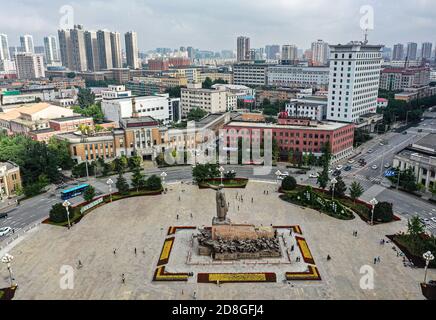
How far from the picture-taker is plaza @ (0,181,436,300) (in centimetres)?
3353

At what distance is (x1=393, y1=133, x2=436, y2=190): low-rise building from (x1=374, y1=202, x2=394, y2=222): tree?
1303cm

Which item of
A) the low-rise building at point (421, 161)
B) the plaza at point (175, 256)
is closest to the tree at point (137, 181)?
the plaza at point (175, 256)

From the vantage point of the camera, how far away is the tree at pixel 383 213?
4809 cm

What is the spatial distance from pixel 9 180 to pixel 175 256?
119 feet

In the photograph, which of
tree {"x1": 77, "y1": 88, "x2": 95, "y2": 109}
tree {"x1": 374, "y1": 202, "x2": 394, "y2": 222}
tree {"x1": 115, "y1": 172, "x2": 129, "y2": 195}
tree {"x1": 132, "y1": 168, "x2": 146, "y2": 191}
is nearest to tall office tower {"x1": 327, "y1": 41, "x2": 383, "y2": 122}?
tree {"x1": 374, "y1": 202, "x2": 394, "y2": 222}

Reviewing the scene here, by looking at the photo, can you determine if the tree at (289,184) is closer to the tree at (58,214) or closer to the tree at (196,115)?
the tree at (58,214)

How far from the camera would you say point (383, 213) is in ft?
158

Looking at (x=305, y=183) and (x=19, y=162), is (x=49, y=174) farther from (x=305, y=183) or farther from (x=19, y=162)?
(x=305, y=183)

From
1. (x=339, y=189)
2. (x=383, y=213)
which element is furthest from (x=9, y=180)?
(x=383, y=213)

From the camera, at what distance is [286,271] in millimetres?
36594

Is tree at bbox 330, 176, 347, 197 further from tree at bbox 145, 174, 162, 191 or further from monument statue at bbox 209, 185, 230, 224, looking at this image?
tree at bbox 145, 174, 162, 191

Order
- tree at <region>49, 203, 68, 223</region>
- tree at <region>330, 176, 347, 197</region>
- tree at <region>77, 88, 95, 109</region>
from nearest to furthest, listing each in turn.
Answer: tree at <region>49, 203, 68, 223</region> → tree at <region>330, 176, 347, 197</region> → tree at <region>77, 88, 95, 109</region>

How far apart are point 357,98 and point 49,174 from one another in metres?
82.3

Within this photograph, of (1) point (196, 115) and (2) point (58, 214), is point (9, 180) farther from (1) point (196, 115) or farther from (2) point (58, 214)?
(1) point (196, 115)
